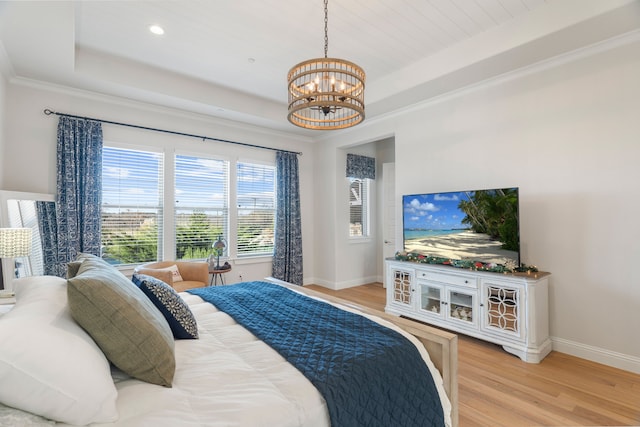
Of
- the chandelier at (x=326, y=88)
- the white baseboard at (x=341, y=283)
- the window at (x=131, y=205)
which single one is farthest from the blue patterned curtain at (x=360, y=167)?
the chandelier at (x=326, y=88)

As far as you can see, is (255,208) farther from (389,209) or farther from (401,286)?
(401,286)

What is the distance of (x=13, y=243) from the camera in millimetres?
2088

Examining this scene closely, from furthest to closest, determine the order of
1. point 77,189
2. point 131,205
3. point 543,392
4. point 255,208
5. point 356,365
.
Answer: point 255,208 < point 131,205 < point 77,189 < point 543,392 < point 356,365

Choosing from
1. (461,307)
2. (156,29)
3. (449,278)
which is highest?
(156,29)

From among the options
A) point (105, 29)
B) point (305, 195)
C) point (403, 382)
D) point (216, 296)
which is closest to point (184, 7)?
point (105, 29)

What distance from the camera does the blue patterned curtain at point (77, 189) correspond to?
11.1ft

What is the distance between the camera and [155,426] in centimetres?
91

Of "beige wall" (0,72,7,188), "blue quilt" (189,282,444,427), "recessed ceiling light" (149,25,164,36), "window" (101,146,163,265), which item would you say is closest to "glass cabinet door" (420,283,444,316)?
"blue quilt" (189,282,444,427)

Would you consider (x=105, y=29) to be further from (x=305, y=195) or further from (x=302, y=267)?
(x=302, y=267)

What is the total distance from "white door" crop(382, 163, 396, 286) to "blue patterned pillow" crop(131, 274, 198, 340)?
434cm

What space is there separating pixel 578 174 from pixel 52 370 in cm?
380

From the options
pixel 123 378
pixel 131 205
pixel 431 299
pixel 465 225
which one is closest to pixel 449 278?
pixel 431 299

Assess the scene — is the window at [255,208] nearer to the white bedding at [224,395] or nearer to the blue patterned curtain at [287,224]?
the blue patterned curtain at [287,224]

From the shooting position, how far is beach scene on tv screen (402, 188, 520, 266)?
2.99 m
